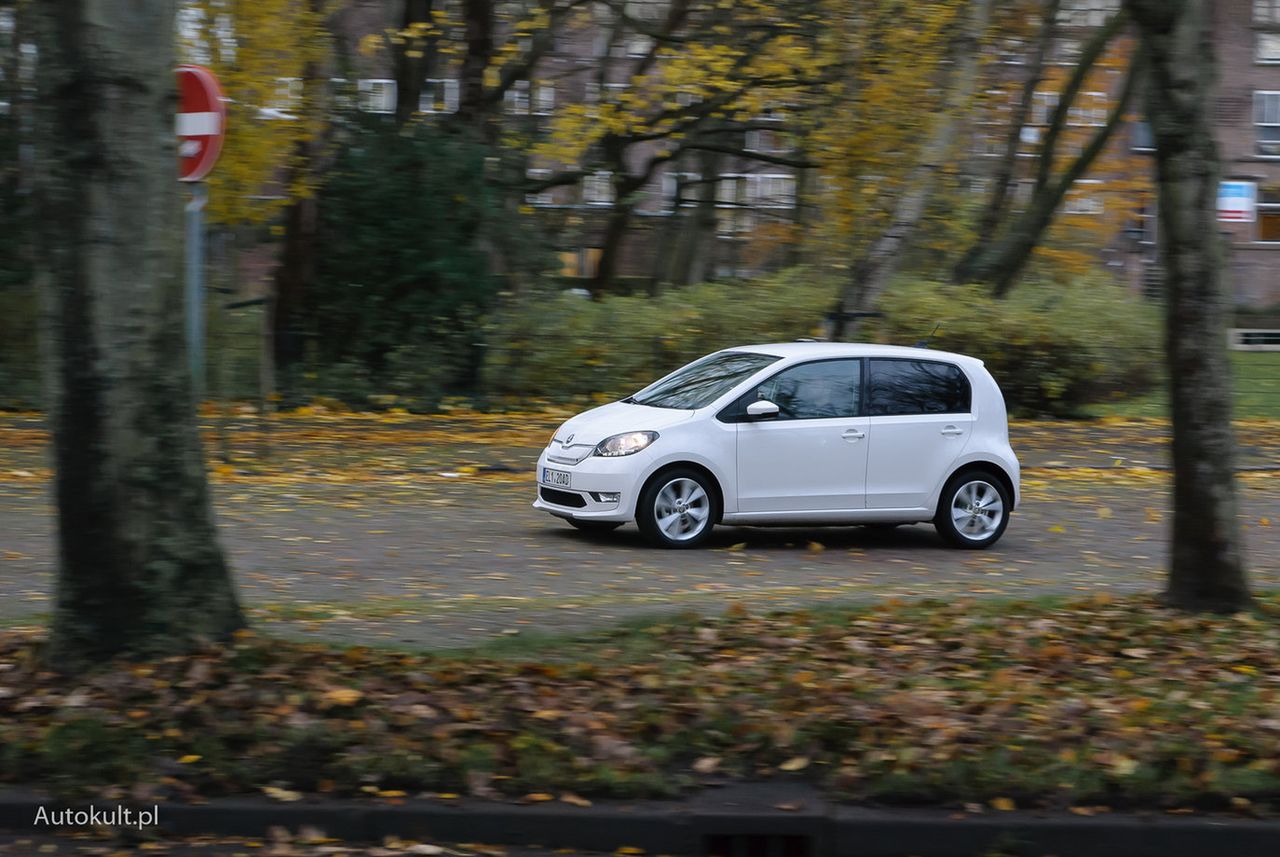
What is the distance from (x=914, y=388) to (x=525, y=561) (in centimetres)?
348

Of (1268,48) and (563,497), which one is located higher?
(1268,48)

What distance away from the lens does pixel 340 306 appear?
20250 mm

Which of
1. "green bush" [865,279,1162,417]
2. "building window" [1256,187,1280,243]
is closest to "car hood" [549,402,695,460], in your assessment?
"green bush" [865,279,1162,417]

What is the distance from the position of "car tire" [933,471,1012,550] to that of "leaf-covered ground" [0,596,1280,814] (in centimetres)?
488

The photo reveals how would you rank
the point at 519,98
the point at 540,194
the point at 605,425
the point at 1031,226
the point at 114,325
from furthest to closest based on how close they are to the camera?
the point at 519,98 < the point at 540,194 < the point at 1031,226 < the point at 605,425 < the point at 114,325

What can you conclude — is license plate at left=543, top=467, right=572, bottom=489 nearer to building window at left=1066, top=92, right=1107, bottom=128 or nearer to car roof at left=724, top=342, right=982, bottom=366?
car roof at left=724, top=342, right=982, bottom=366

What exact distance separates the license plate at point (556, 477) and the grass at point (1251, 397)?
13.1 m

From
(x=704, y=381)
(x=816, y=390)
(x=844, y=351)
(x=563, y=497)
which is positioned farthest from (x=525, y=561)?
(x=844, y=351)

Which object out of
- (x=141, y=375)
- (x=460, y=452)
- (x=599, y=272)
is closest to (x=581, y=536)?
(x=460, y=452)

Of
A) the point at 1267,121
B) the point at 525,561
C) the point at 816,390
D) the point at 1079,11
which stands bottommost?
the point at 525,561

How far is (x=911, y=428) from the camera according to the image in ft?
39.9

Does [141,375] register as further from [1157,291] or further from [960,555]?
[1157,291]

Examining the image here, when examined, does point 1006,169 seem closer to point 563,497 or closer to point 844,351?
point 844,351

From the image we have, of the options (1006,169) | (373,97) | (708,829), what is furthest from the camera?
(1006,169)
